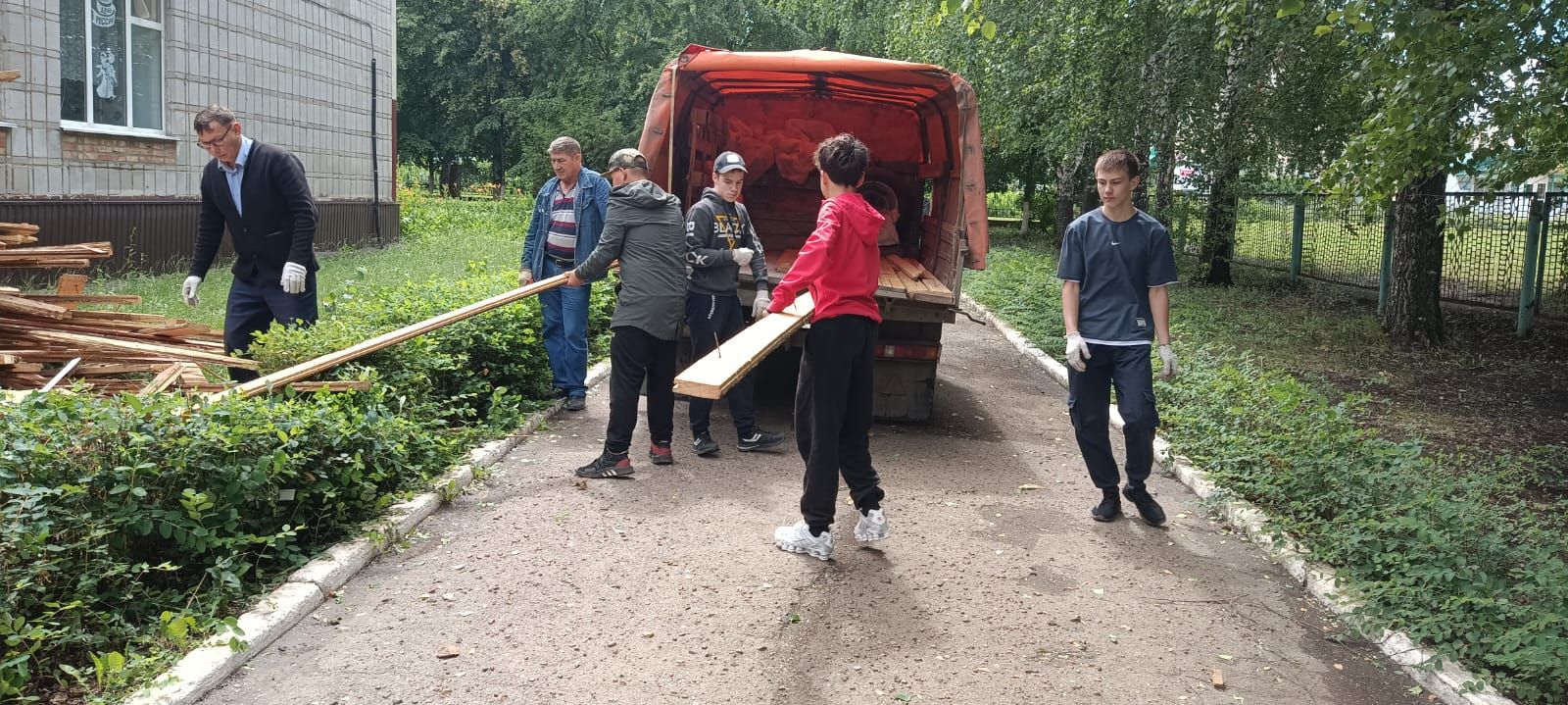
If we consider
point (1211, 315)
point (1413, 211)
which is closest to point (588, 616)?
point (1413, 211)

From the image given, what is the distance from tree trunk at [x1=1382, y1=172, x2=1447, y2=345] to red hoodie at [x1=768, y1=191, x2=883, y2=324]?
1009 centimetres

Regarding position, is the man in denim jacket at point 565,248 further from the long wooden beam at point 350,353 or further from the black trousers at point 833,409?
the black trousers at point 833,409

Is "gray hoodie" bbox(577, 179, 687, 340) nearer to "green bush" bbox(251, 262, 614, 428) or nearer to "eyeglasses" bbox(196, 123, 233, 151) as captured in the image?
"green bush" bbox(251, 262, 614, 428)

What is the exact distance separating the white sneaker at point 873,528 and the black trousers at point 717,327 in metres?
2.13

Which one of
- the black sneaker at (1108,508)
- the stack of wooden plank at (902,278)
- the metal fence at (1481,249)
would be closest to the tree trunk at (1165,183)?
the metal fence at (1481,249)

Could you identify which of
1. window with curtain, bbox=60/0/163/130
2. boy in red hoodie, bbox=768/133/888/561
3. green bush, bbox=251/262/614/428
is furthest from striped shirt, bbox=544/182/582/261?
window with curtain, bbox=60/0/163/130

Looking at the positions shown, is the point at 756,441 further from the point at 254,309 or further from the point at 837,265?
the point at 254,309

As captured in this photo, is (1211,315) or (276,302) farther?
(1211,315)

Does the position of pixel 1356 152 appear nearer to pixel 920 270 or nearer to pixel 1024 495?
pixel 920 270

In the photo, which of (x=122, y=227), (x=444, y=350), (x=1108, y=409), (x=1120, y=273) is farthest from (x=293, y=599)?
(x=122, y=227)

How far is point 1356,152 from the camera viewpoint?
9.62 meters

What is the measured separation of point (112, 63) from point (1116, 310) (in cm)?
1211

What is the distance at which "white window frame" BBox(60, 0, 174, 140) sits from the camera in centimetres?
1265

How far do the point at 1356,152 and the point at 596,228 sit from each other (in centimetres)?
614
